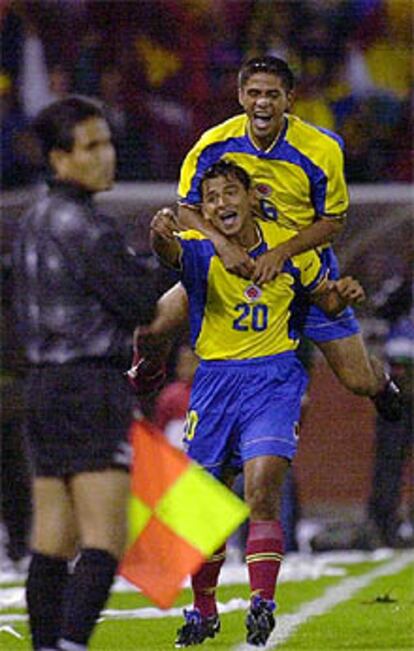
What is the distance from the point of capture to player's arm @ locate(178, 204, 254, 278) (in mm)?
8070

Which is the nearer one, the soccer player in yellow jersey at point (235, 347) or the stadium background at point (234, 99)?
the soccer player in yellow jersey at point (235, 347)

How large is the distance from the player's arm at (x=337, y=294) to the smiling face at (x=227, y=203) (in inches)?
17.7

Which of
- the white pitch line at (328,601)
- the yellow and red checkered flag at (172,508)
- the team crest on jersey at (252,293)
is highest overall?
the team crest on jersey at (252,293)

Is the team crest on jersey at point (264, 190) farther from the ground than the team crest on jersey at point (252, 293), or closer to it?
farther from the ground


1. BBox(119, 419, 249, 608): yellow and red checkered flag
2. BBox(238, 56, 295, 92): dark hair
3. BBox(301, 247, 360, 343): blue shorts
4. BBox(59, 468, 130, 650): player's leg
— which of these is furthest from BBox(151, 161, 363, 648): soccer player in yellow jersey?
BBox(59, 468, 130, 650): player's leg

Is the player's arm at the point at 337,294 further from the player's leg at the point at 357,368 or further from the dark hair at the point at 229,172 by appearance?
the dark hair at the point at 229,172

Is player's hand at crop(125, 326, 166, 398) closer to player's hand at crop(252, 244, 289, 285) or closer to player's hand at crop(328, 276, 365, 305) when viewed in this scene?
player's hand at crop(252, 244, 289, 285)

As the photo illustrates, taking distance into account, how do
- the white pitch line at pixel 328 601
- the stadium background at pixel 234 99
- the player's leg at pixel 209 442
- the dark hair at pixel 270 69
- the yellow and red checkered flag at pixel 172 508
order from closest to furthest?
1. the yellow and red checkered flag at pixel 172 508
2. the player's leg at pixel 209 442
3. the white pitch line at pixel 328 601
4. the dark hair at pixel 270 69
5. the stadium background at pixel 234 99

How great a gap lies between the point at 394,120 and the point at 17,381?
3668 millimetres

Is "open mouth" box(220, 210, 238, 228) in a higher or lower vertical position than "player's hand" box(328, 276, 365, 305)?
higher

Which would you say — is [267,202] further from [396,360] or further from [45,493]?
[396,360]

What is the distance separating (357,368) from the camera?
29.0 feet

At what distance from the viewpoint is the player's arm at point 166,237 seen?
7824 mm

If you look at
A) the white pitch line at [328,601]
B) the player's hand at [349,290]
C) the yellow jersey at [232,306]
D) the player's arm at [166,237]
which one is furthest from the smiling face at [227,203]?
the white pitch line at [328,601]
